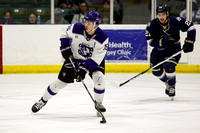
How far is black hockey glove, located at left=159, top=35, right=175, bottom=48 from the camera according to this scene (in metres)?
5.70

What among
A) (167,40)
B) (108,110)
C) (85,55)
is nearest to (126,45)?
(167,40)

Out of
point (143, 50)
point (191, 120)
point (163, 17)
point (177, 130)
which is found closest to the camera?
point (177, 130)

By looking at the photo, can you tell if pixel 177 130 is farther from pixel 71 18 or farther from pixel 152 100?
pixel 71 18

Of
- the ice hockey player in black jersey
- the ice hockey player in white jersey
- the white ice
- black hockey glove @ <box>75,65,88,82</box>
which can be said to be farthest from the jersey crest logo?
the ice hockey player in black jersey

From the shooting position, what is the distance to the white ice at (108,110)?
3803mm

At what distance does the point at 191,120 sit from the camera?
4.13 meters

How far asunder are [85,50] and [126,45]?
4.40 m

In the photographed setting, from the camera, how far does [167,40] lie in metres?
5.73

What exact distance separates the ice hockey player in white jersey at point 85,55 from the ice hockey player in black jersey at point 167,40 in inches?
56.2

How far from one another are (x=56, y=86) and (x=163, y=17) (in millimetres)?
1767

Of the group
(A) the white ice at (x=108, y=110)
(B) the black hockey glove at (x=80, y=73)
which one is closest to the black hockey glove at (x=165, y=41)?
(A) the white ice at (x=108, y=110)

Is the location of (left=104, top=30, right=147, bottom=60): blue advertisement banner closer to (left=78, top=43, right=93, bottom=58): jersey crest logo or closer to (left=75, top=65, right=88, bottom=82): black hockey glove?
(left=78, top=43, right=93, bottom=58): jersey crest logo

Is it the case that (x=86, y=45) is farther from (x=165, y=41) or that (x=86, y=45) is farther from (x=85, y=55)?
(x=165, y=41)

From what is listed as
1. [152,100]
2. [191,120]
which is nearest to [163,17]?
[152,100]
